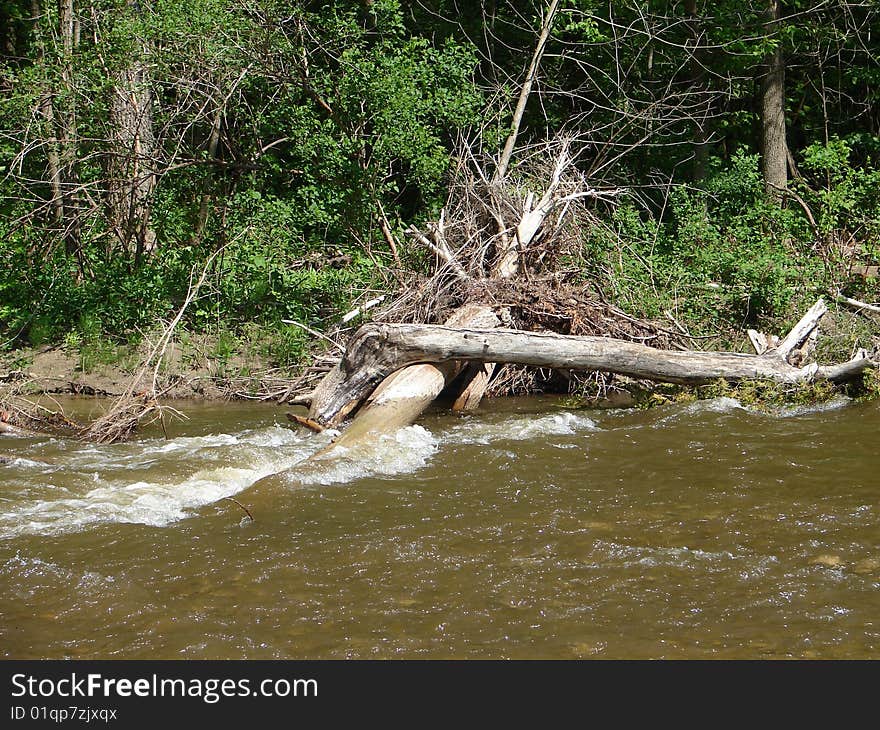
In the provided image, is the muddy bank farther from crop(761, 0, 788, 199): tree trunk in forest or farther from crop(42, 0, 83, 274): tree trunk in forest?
crop(761, 0, 788, 199): tree trunk in forest

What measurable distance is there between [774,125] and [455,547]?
41.0 ft

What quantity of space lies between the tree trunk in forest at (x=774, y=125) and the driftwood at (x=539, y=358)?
607 cm

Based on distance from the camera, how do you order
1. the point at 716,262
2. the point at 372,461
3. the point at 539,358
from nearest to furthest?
the point at 372,461
the point at 539,358
the point at 716,262

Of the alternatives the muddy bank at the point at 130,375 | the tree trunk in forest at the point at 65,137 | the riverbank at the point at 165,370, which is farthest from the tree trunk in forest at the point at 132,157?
the muddy bank at the point at 130,375

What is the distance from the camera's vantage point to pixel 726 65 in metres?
15.7

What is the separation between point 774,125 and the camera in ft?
50.7

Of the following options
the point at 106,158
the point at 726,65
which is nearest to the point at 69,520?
the point at 106,158

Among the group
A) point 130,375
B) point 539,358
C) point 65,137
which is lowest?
point 130,375

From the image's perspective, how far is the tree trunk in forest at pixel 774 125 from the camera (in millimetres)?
15258

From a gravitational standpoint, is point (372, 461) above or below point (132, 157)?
below

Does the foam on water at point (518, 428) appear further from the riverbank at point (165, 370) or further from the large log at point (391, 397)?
the riverbank at point (165, 370)

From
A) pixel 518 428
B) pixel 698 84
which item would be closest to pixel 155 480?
pixel 518 428

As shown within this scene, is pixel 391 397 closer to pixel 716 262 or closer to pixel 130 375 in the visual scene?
Result: pixel 130 375

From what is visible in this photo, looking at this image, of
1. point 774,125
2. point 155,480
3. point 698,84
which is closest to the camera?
point 155,480
